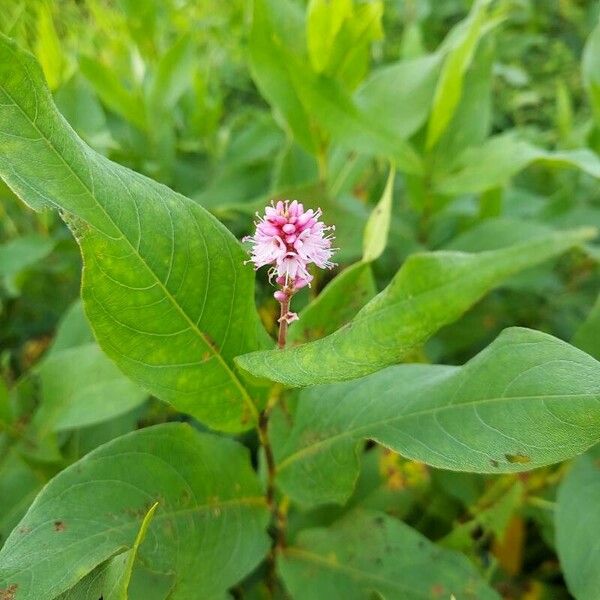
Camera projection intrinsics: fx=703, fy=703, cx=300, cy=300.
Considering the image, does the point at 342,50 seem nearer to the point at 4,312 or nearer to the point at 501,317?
the point at 501,317

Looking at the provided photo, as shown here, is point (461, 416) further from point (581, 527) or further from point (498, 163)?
point (498, 163)

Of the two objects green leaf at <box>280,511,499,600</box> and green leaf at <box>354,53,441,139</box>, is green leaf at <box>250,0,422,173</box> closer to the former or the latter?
green leaf at <box>354,53,441,139</box>

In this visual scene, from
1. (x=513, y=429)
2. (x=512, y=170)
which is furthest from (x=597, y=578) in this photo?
(x=512, y=170)

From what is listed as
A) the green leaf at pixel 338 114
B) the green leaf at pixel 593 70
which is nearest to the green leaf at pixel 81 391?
the green leaf at pixel 338 114

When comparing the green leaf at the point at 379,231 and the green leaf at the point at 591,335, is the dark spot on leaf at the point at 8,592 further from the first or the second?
the green leaf at the point at 591,335

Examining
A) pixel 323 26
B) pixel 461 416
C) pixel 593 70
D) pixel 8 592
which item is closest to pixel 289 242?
pixel 461 416
